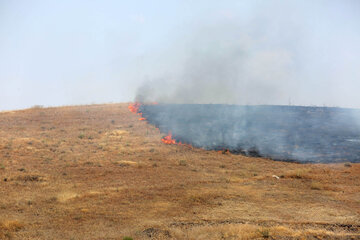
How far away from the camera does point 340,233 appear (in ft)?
29.3

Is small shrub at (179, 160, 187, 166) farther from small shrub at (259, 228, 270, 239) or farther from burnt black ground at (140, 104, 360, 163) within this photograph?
small shrub at (259, 228, 270, 239)

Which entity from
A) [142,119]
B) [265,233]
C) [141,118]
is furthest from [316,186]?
[141,118]

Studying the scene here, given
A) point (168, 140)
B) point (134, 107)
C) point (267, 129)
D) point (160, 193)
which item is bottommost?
point (160, 193)

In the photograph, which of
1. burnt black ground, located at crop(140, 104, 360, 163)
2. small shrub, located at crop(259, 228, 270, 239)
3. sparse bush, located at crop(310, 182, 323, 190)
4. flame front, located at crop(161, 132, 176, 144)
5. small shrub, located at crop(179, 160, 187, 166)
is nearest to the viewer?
small shrub, located at crop(259, 228, 270, 239)

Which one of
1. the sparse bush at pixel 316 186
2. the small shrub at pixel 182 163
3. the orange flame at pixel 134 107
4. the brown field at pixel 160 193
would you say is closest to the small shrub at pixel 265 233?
the brown field at pixel 160 193

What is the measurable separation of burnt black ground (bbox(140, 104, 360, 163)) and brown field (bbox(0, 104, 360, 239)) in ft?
8.39

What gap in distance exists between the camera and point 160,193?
1328 centimetres

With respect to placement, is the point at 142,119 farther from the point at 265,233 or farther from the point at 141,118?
the point at 265,233

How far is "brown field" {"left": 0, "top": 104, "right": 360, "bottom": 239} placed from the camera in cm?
934

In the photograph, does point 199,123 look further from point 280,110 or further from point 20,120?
point 20,120

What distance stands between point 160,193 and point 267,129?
62.8ft

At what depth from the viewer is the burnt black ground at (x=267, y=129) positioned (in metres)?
23.2

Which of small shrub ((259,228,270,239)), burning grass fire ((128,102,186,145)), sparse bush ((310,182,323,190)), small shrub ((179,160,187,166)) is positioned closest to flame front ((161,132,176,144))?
burning grass fire ((128,102,186,145))

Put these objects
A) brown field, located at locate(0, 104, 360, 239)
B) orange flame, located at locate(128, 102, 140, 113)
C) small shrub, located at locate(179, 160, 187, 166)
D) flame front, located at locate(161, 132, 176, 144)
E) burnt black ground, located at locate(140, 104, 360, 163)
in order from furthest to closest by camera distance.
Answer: orange flame, located at locate(128, 102, 140, 113), flame front, located at locate(161, 132, 176, 144), burnt black ground, located at locate(140, 104, 360, 163), small shrub, located at locate(179, 160, 187, 166), brown field, located at locate(0, 104, 360, 239)
